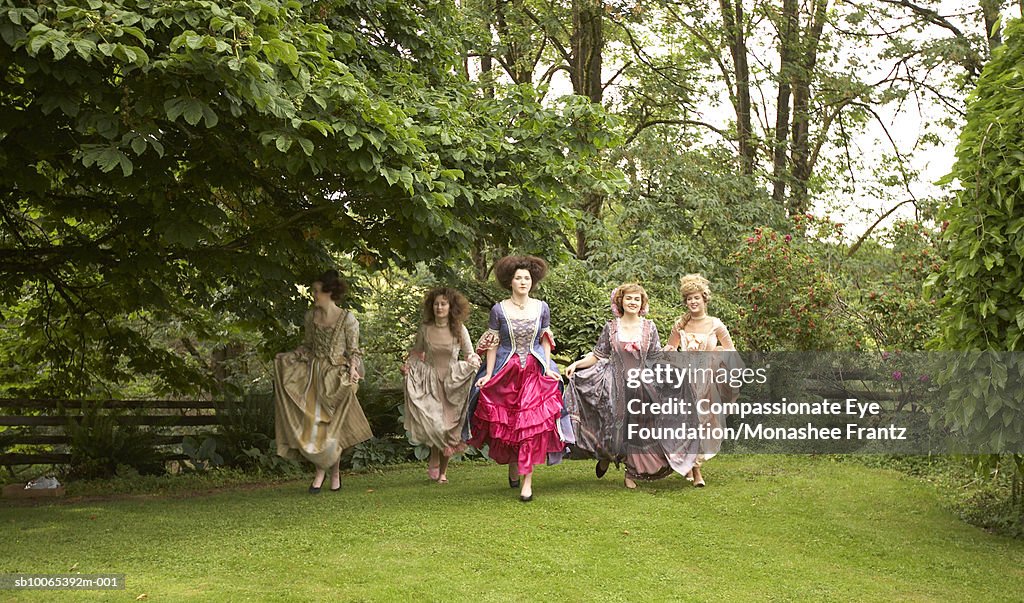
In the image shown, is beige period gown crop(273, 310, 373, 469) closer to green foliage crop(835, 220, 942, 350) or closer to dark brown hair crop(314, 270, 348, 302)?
dark brown hair crop(314, 270, 348, 302)

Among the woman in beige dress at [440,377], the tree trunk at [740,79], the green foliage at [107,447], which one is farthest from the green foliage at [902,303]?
the green foliage at [107,447]

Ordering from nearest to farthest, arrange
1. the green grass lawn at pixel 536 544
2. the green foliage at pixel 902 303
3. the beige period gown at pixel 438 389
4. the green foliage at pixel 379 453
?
the green grass lawn at pixel 536 544
the beige period gown at pixel 438 389
the green foliage at pixel 902 303
the green foliage at pixel 379 453

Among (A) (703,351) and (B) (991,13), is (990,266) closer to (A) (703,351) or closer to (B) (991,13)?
(A) (703,351)

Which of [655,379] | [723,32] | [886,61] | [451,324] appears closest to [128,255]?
[451,324]

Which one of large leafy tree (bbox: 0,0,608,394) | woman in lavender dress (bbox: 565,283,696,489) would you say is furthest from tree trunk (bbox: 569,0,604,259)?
woman in lavender dress (bbox: 565,283,696,489)

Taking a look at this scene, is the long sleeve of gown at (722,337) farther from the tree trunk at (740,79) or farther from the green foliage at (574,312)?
the tree trunk at (740,79)

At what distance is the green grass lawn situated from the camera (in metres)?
5.62

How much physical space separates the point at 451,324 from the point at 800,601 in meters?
5.02

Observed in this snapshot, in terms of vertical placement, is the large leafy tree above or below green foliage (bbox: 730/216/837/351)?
above

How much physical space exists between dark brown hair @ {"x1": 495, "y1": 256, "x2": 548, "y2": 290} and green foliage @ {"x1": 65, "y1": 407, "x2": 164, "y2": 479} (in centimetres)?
514

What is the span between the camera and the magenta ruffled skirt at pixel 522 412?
26.9 feet

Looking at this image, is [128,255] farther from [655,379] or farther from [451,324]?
[655,379]

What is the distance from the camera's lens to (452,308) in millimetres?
9617

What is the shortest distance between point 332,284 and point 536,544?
369cm
